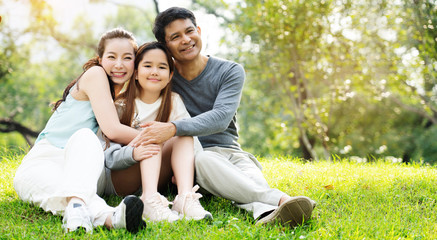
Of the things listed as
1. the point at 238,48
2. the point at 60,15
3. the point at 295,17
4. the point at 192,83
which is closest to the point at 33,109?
the point at 60,15

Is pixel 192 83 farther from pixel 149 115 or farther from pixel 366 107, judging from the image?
pixel 366 107

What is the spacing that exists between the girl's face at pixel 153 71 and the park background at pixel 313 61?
2.38m

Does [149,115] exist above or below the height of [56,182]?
above

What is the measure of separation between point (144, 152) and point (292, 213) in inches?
38.2

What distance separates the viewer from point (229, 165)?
8.68ft

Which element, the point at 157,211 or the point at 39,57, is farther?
the point at 39,57

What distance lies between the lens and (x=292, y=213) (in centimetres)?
227

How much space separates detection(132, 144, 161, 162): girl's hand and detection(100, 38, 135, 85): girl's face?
682 millimetres

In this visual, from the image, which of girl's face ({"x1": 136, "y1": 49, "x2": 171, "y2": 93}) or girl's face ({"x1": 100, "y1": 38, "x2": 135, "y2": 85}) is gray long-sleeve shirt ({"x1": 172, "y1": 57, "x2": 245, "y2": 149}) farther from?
girl's face ({"x1": 100, "y1": 38, "x2": 135, "y2": 85})

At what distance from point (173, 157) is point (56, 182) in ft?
2.39

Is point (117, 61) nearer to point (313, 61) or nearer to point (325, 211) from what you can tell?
point (325, 211)

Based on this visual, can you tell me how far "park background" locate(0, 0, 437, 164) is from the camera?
7.19 meters

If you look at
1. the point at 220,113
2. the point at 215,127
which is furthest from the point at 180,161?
the point at 220,113

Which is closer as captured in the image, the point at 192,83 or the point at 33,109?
the point at 192,83
